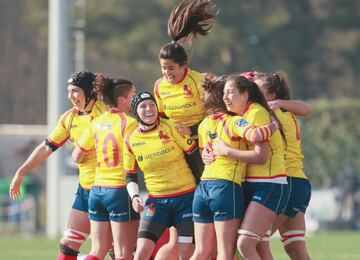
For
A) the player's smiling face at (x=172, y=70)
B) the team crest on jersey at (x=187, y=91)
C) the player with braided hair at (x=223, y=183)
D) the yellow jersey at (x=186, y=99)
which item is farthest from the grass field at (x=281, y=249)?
the player with braided hair at (x=223, y=183)

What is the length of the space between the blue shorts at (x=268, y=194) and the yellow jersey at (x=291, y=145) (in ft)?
2.18

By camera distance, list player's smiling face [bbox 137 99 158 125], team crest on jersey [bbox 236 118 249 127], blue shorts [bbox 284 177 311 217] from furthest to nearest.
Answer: blue shorts [bbox 284 177 311 217]
player's smiling face [bbox 137 99 158 125]
team crest on jersey [bbox 236 118 249 127]

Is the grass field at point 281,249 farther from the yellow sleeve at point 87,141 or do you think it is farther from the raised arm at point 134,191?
the raised arm at point 134,191

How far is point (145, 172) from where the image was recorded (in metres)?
10.9

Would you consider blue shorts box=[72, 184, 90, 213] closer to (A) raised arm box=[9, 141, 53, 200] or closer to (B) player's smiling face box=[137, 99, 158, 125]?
(A) raised arm box=[9, 141, 53, 200]

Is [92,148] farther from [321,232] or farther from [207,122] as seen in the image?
[321,232]

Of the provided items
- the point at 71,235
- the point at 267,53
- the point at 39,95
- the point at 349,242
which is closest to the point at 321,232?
the point at 349,242

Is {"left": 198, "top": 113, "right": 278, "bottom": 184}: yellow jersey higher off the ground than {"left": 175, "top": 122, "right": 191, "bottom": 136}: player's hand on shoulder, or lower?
lower

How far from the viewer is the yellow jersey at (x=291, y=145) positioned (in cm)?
1096

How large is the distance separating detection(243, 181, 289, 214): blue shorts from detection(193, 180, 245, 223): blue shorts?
11cm

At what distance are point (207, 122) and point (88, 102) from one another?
1.64 meters

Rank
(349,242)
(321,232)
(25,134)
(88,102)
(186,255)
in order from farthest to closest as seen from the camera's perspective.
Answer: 1. (25,134)
2. (321,232)
3. (349,242)
4. (88,102)
5. (186,255)

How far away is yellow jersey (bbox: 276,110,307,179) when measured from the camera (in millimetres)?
10961

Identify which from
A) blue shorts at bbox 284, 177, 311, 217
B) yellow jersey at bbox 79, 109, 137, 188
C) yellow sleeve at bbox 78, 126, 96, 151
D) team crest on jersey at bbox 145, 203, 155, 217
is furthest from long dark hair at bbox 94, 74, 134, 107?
blue shorts at bbox 284, 177, 311, 217
